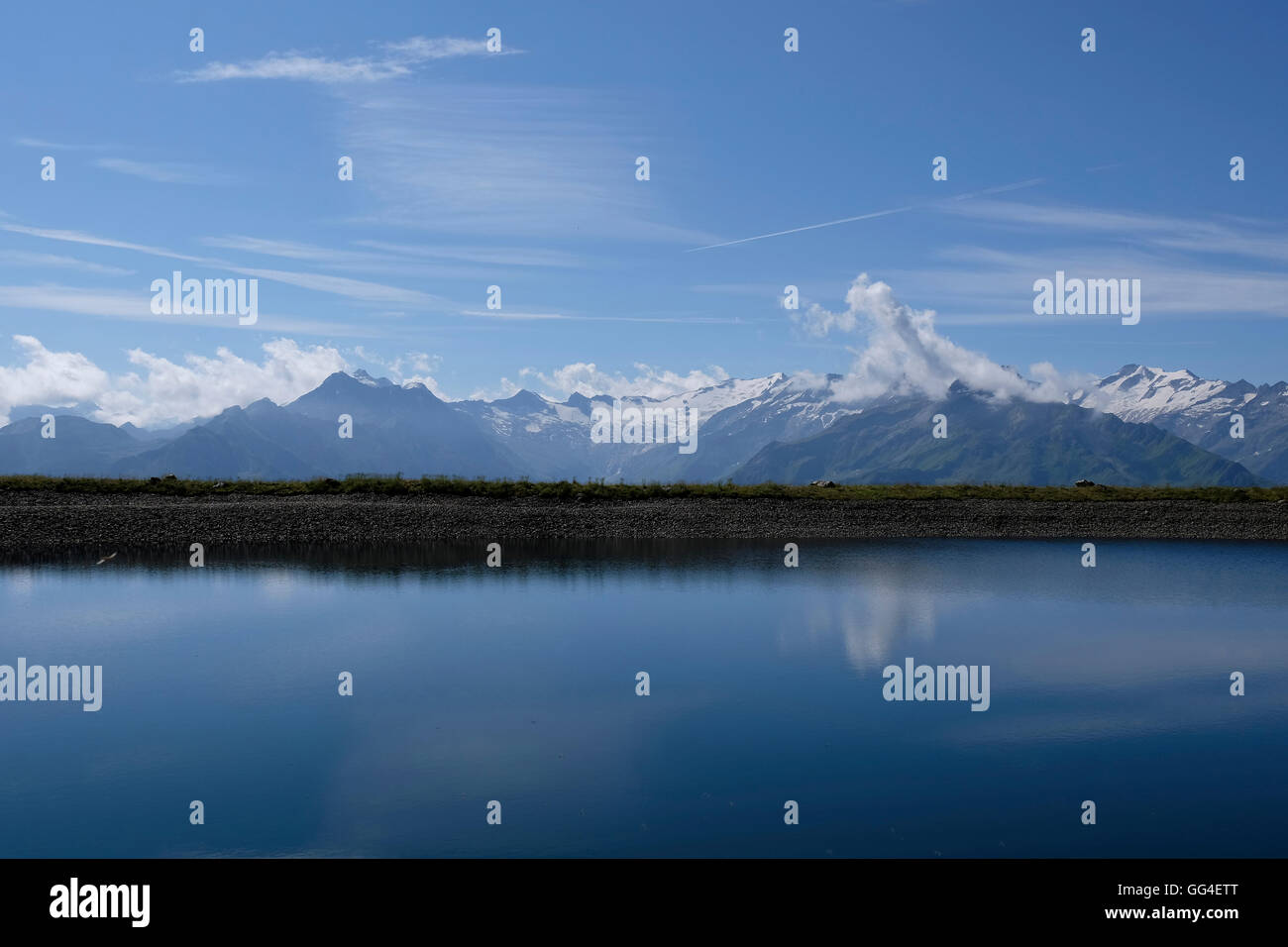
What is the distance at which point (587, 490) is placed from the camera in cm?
6656

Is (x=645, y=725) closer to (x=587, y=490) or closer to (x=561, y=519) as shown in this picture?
(x=561, y=519)

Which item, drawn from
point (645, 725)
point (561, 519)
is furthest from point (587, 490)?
point (645, 725)

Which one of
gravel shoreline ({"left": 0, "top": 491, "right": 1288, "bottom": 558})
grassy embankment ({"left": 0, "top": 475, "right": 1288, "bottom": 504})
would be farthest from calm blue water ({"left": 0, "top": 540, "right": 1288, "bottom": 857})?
grassy embankment ({"left": 0, "top": 475, "right": 1288, "bottom": 504})

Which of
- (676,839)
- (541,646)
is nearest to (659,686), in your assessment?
(541,646)

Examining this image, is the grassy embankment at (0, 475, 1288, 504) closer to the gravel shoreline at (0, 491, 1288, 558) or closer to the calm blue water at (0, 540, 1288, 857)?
the gravel shoreline at (0, 491, 1288, 558)

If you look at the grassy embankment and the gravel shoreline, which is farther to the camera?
the grassy embankment

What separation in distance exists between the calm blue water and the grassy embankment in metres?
25.9

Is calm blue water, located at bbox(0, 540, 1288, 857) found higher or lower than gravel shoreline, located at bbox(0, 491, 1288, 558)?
Answer: lower

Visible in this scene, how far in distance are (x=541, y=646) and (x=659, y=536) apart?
28.6 m

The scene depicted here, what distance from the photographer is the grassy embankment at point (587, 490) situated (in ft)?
208

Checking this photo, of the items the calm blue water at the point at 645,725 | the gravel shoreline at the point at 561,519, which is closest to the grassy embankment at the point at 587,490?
the gravel shoreline at the point at 561,519

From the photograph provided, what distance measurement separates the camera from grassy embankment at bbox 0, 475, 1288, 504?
208 feet

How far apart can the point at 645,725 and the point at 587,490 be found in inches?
1803
